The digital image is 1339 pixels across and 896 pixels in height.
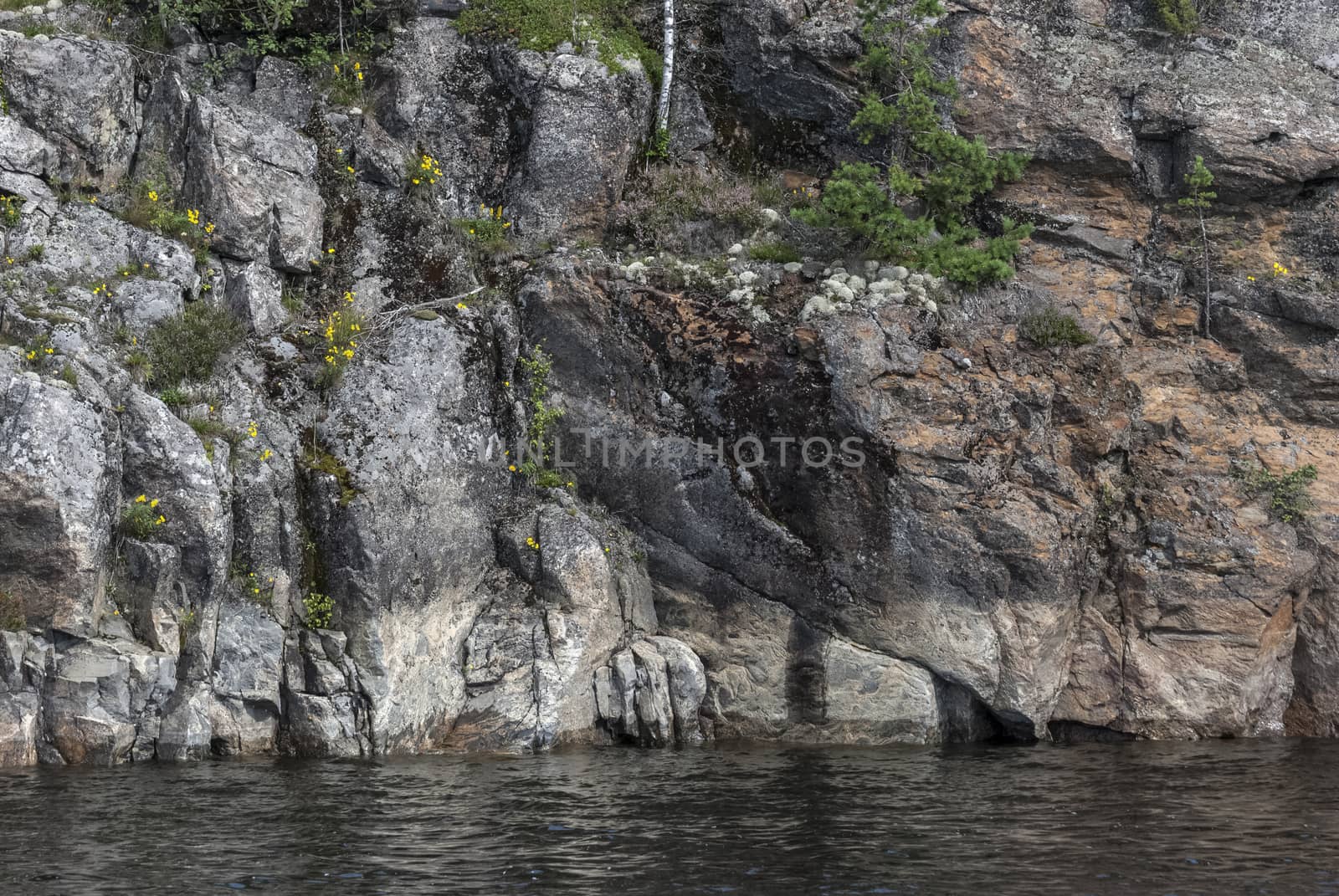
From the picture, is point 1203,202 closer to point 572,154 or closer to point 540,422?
point 572,154

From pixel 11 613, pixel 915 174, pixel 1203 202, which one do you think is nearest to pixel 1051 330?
pixel 1203 202

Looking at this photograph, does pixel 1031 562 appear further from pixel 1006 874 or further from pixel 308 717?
pixel 308 717

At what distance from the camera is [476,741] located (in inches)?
708

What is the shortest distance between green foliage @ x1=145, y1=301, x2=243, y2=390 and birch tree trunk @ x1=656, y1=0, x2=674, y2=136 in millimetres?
9398

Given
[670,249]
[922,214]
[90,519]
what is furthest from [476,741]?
[922,214]

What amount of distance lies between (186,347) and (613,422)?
686 cm

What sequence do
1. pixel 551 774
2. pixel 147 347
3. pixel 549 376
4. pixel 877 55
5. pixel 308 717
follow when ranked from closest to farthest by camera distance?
pixel 551 774, pixel 308 717, pixel 147 347, pixel 549 376, pixel 877 55

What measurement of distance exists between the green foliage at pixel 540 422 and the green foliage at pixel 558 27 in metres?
6.53

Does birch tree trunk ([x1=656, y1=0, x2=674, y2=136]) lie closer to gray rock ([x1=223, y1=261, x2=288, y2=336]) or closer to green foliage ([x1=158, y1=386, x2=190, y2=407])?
gray rock ([x1=223, y1=261, x2=288, y2=336])

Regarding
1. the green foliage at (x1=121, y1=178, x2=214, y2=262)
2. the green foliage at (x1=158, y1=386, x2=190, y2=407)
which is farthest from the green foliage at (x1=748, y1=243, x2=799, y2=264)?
the green foliage at (x1=158, y1=386, x2=190, y2=407)

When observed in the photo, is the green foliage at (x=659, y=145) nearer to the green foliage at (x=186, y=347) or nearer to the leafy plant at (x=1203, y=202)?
the green foliage at (x=186, y=347)

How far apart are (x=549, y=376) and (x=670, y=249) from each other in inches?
145

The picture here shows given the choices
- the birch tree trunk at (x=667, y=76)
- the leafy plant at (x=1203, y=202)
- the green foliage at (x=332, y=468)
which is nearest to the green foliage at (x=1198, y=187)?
the leafy plant at (x=1203, y=202)

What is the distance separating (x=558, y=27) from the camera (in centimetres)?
2375
